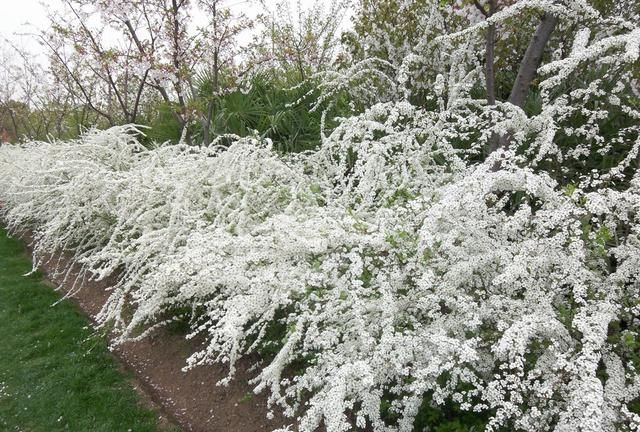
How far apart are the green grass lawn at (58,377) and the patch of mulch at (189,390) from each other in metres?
0.12

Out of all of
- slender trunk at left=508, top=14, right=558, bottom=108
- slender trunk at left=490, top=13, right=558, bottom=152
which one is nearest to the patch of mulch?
slender trunk at left=490, top=13, right=558, bottom=152

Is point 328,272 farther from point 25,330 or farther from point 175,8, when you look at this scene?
point 175,8

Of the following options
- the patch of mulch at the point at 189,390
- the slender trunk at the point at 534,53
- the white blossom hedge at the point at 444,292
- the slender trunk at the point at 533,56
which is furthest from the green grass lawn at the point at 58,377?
the slender trunk at the point at 534,53

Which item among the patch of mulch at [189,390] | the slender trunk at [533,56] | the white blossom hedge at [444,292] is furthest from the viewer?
the slender trunk at [533,56]

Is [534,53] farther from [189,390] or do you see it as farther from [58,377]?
[58,377]

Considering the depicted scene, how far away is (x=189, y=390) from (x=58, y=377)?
134 cm

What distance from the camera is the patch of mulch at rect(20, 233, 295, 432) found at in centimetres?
318

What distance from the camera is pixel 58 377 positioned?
411 cm

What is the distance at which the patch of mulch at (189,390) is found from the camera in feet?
10.4

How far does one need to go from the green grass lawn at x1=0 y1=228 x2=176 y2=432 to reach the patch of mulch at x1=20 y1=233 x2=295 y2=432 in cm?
12

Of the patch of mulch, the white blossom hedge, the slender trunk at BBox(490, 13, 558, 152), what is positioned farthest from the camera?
the slender trunk at BBox(490, 13, 558, 152)

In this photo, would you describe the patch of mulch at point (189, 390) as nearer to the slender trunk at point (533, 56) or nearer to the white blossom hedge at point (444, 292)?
the white blossom hedge at point (444, 292)

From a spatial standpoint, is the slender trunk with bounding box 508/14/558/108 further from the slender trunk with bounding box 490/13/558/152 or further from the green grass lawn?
the green grass lawn

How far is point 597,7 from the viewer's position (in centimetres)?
470
